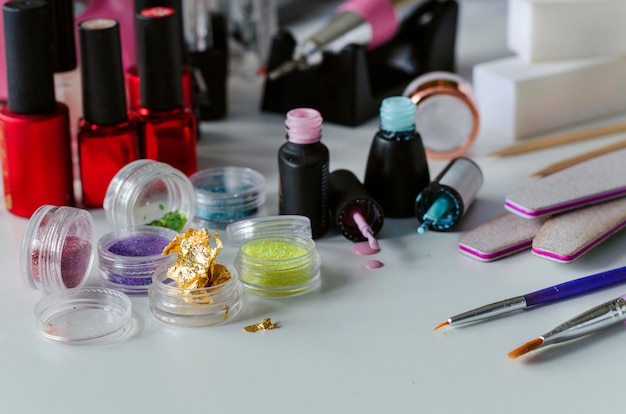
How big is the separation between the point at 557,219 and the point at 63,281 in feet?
1.28

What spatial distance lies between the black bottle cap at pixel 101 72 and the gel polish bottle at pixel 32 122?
0.03 meters

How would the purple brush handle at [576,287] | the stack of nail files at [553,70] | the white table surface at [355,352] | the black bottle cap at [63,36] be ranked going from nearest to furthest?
the white table surface at [355,352] < the purple brush handle at [576,287] < the black bottle cap at [63,36] < the stack of nail files at [553,70]

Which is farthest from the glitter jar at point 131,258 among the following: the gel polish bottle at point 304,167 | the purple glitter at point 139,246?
the gel polish bottle at point 304,167

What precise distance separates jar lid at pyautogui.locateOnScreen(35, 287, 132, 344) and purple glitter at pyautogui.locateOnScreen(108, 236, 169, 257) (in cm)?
5

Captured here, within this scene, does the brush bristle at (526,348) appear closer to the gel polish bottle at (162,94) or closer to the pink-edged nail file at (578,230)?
the pink-edged nail file at (578,230)

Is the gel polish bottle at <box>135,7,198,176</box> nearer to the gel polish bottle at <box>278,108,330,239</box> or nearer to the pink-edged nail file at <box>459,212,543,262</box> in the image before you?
the gel polish bottle at <box>278,108,330,239</box>

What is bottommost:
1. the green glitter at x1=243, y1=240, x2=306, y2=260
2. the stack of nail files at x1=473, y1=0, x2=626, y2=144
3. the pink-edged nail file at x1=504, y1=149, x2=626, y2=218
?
the green glitter at x1=243, y1=240, x2=306, y2=260

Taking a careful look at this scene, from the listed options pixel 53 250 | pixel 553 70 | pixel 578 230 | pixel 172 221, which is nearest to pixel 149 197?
pixel 172 221

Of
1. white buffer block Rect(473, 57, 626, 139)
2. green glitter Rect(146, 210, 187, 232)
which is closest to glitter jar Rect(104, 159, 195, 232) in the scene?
green glitter Rect(146, 210, 187, 232)

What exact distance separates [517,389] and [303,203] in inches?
10.2

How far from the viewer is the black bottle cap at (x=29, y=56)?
80cm

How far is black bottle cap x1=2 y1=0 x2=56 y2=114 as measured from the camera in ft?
2.62

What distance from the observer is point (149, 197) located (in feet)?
2.72

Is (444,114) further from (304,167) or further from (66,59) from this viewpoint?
(66,59)
